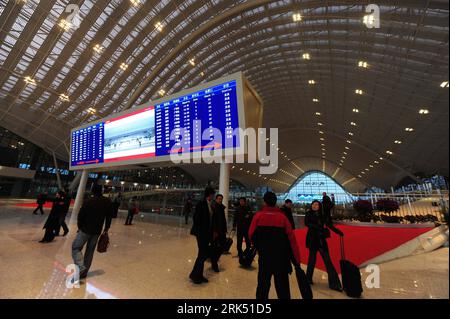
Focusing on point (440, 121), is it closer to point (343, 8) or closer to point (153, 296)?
point (153, 296)

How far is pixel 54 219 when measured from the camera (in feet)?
20.7

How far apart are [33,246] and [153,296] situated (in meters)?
4.89

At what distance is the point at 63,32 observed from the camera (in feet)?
61.6

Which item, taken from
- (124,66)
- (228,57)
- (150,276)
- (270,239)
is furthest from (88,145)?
(228,57)

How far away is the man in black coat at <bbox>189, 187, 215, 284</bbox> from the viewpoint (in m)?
3.77

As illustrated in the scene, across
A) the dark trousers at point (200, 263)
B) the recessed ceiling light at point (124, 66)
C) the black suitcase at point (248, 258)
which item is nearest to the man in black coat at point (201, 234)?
the dark trousers at point (200, 263)

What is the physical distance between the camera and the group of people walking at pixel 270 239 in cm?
286

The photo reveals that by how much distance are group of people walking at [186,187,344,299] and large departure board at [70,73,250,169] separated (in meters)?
3.02

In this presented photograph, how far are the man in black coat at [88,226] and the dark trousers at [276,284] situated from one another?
3.10m

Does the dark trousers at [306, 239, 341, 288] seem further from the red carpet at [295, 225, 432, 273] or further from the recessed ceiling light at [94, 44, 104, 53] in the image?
the recessed ceiling light at [94, 44, 104, 53]

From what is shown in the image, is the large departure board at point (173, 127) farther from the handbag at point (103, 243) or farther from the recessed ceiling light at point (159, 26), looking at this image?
the recessed ceiling light at point (159, 26)

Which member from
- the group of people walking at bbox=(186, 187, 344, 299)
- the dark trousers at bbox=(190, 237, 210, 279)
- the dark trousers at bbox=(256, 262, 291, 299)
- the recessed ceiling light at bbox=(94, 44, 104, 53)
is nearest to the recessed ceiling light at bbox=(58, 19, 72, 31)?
the recessed ceiling light at bbox=(94, 44, 104, 53)

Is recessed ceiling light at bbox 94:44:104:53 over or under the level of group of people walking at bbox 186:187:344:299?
over

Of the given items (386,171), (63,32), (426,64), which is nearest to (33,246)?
(63,32)
